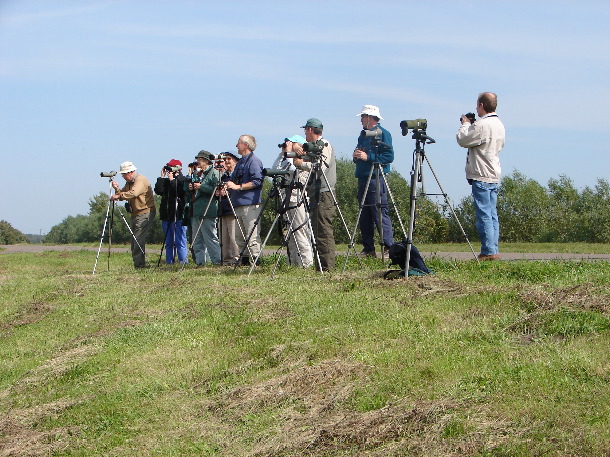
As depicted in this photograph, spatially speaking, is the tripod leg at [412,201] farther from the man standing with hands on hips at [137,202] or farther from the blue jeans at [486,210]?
the man standing with hands on hips at [137,202]

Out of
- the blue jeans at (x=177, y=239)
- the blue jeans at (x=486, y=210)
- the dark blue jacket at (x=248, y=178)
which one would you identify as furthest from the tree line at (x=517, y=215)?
the blue jeans at (x=486, y=210)

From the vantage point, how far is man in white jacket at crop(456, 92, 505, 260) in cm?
1259

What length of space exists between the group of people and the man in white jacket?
0.02 m

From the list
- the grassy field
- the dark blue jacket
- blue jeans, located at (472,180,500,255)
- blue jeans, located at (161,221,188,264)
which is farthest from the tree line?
the grassy field

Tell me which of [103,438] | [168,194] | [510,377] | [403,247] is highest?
[168,194]

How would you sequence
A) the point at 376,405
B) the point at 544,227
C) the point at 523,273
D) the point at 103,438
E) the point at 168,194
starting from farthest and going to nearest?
the point at 544,227
the point at 168,194
the point at 523,273
the point at 103,438
the point at 376,405

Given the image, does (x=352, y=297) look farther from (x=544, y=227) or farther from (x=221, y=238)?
(x=544, y=227)

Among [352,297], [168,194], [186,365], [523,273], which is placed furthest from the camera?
[168,194]

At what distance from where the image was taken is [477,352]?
6.86m

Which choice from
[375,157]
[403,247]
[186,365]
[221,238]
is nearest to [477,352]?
[186,365]

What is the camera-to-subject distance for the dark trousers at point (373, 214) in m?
14.2

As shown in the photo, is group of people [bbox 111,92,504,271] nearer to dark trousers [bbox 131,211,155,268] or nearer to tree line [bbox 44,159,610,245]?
dark trousers [bbox 131,211,155,268]

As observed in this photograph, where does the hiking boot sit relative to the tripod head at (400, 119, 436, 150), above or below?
below

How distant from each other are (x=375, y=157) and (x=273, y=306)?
445 centimetres
